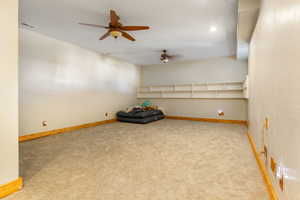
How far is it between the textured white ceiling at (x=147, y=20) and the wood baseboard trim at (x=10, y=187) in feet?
9.06

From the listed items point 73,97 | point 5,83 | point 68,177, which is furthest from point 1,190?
point 73,97

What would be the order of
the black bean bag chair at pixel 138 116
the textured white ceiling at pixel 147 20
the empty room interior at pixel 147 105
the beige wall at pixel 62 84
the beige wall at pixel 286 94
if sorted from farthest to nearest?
the black bean bag chair at pixel 138 116 < the beige wall at pixel 62 84 < the textured white ceiling at pixel 147 20 < the empty room interior at pixel 147 105 < the beige wall at pixel 286 94

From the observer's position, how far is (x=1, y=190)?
1.58m

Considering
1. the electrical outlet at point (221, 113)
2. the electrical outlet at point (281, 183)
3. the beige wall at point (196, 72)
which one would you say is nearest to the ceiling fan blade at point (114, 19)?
the electrical outlet at point (281, 183)

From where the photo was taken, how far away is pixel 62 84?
15.0ft

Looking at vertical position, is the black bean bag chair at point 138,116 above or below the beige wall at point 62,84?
below

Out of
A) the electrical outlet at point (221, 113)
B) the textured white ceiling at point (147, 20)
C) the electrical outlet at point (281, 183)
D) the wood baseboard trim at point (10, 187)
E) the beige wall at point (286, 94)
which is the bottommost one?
the wood baseboard trim at point (10, 187)

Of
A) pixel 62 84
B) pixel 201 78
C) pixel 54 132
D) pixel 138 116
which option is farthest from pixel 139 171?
pixel 201 78

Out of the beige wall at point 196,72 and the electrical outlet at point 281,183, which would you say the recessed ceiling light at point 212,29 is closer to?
the beige wall at point 196,72

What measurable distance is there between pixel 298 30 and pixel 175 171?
6.07 feet

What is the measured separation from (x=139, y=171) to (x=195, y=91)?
213 inches

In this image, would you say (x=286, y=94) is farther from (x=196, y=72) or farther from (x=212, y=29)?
(x=196, y=72)

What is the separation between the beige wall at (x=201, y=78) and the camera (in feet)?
20.4

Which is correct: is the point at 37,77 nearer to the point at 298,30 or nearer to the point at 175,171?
the point at 175,171
